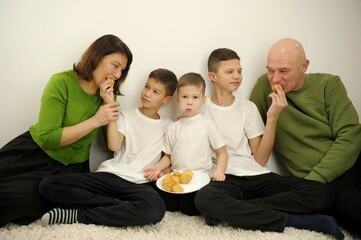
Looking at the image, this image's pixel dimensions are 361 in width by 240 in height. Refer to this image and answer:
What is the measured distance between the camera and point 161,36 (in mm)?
1809

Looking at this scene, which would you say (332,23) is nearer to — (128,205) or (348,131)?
(348,131)

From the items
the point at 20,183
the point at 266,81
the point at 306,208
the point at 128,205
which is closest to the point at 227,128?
the point at 266,81

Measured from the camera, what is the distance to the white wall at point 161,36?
1.67 meters

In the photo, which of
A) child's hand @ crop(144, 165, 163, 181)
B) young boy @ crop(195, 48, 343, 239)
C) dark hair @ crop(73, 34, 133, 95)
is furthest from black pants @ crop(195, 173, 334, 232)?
dark hair @ crop(73, 34, 133, 95)

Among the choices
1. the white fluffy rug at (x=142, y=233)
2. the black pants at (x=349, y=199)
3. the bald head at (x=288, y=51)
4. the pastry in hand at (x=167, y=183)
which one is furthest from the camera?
the bald head at (x=288, y=51)

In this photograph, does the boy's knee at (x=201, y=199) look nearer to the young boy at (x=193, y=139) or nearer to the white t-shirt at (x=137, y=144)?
the young boy at (x=193, y=139)

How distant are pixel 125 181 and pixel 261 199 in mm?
600

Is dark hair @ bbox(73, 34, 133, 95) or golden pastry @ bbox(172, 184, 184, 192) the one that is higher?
dark hair @ bbox(73, 34, 133, 95)

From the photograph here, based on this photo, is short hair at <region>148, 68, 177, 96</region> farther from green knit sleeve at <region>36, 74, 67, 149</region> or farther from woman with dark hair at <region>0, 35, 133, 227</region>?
green knit sleeve at <region>36, 74, 67, 149</region>

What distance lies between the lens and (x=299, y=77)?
1671 mm

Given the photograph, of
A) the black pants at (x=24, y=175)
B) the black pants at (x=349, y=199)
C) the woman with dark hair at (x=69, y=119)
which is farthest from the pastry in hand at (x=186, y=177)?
the black pants at (x=349, y=199)

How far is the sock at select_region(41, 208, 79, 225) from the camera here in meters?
1.27

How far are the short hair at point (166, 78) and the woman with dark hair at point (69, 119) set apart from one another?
0.15m

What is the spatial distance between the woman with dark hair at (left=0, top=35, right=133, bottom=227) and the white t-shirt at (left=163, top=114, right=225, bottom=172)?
0.32 m
